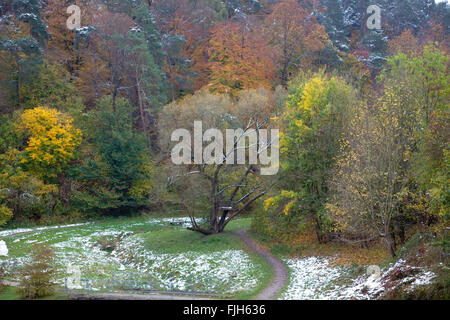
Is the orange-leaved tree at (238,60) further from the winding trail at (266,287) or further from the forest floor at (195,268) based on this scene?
the winding trail at (266,287)

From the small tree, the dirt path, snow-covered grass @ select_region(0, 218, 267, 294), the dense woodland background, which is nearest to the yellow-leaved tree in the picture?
the dense woodland background

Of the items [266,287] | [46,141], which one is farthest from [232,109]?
[266,287]

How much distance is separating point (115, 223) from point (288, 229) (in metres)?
20.5

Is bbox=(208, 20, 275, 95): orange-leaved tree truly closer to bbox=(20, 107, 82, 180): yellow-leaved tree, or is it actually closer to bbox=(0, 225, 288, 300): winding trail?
bbox=(20, 107, 82, 180): yellow-leaved tree

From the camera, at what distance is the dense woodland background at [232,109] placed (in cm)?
1884

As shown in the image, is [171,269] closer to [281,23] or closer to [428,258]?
[428,258]

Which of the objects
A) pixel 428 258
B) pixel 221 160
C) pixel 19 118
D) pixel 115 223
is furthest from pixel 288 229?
pixel 19 118

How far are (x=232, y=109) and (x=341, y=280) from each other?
25627 millimetres

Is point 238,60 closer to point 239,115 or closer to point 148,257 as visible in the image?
point 239,115

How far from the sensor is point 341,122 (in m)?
25.1

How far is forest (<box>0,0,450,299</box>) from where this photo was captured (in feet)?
61.0

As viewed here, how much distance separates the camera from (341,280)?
1856cm

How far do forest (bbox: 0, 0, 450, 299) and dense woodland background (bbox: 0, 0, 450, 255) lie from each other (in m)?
0.16
